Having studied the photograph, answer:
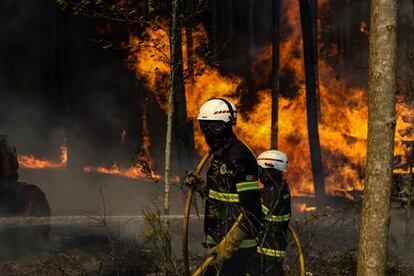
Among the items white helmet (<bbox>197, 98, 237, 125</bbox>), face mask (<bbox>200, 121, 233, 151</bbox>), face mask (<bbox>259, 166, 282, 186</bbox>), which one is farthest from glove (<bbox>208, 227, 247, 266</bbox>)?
face mask (<bbox>259, 166, 282, 186</bbox>)

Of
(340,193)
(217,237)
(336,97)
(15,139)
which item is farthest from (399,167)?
(15,139)

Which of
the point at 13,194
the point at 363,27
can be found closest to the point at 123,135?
the point at 13,194

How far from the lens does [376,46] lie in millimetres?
4371

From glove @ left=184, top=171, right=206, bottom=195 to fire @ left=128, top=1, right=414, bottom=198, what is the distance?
13.4m

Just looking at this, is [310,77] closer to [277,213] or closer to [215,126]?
[277,213]

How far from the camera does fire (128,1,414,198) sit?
60.3 ft

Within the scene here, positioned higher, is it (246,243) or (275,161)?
(275,161)

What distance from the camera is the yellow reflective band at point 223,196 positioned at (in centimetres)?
468

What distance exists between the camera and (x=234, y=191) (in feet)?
15.5

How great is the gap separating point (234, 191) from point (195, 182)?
449 mm

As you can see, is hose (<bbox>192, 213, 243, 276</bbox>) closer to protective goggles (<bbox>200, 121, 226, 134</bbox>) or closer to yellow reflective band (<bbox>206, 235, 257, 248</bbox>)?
yellow reflective band (<bbox>206, 235, 257, 248</bbox>)

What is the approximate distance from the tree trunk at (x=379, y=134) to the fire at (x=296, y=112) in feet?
45.8

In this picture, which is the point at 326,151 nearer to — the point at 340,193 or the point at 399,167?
the point at 340,193

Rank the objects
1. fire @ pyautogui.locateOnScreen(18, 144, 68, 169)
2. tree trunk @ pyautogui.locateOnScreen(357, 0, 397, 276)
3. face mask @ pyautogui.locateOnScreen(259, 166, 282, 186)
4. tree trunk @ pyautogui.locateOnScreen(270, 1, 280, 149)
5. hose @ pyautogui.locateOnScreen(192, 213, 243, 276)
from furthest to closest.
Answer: fire @ pyautogui.locateOnScreen(18, 144, 68, 169), tree trunk @ pyautogui.locateOnScreen(270, 1, 280, 149), face mask @ pyautogui.locateOnScreen(259, 166, 282, 186), hose @ pyautogui.locateOnScreen(192, 213, 243, 276), tree trunk @ pyautogui.locateOnScreen(357, 0, 397, 276)
